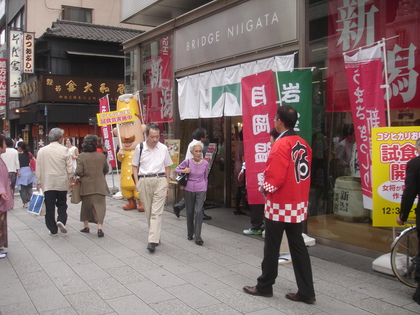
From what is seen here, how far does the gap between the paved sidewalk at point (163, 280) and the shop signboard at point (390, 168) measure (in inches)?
34.6

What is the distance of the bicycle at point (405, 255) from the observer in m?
4.79

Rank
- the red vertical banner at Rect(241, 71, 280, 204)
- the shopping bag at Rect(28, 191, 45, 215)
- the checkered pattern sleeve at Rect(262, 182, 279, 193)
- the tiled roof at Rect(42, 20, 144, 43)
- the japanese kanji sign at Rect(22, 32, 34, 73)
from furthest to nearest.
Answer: the tiled roof at Rect(42, 20, 144, 43), the japanese kanji sign at Rect(22, 32, 34, 73), the shopping bag at Rect(28, 191, 45, 215), the red vertical banner at Rect(241, 71, 280, 204), the checkered pattern sleeve at Rect(262, 182, 279, 193)

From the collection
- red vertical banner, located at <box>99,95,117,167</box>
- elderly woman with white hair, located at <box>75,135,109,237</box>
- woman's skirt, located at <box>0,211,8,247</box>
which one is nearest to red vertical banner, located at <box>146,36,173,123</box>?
red vertical banner, located at <box>99,95,117,167</box>

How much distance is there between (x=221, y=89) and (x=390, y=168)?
454cm

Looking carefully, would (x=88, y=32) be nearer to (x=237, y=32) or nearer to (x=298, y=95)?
(x=237, y=32)

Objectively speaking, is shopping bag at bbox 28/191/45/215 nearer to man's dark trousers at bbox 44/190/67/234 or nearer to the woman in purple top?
man's dark trousers at bbox 44/190/67/234

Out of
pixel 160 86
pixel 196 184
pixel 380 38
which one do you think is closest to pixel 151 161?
pixel 196 184

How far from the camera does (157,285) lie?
5.02 metres

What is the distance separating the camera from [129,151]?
1065 cm

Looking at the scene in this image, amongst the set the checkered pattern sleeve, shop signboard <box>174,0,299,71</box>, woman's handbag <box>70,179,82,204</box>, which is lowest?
woman's handbag <box>70,179,82,204</box>

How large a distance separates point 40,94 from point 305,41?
20081mm

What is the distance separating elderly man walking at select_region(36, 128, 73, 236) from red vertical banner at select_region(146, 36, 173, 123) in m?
3.83

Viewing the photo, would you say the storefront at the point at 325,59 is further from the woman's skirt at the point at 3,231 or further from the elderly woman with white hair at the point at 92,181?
the woman's skirt at the point at 3,231

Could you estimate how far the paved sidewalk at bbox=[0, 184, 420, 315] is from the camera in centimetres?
435
